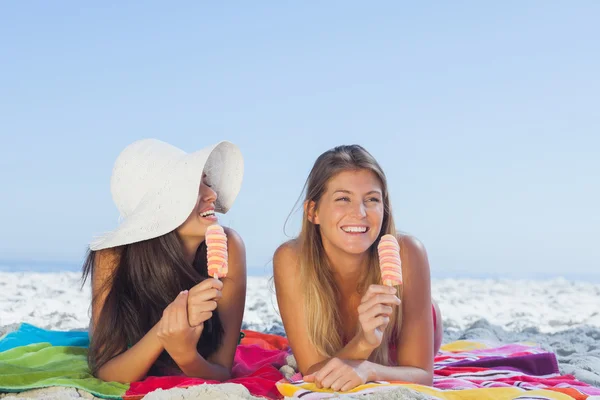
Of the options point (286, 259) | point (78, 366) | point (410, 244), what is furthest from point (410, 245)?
point (78, 366)

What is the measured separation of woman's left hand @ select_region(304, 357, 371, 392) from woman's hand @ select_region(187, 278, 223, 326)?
62 centimetres

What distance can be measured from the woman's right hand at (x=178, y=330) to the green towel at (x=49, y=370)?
1.26 feet

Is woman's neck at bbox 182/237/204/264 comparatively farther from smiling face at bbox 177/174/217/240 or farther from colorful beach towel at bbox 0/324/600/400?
colorful beach towel at bbox 0/324/600/400

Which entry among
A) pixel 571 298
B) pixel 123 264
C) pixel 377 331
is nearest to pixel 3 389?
pixel 123 264

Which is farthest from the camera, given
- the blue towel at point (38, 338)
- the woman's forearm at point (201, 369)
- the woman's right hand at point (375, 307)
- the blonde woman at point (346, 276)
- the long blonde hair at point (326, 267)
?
the blue towel at point (38, 338)

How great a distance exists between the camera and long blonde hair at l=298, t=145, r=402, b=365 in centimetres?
368

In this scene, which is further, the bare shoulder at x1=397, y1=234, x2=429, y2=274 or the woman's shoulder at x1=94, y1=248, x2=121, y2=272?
the woman's shoulder at x1=94, y1=248, x2=121, y2=272

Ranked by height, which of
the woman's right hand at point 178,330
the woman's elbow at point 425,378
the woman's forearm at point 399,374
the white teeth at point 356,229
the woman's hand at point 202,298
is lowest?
the woman's elbow at point 425,378

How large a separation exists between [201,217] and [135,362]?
34.3 inches

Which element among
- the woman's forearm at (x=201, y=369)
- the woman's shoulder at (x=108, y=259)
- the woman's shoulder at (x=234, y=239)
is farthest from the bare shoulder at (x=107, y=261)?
the woman's forearm at (x=201, y=369)

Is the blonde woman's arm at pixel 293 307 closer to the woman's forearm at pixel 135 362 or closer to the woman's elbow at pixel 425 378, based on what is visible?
the woman's elbow at pixel 425 378

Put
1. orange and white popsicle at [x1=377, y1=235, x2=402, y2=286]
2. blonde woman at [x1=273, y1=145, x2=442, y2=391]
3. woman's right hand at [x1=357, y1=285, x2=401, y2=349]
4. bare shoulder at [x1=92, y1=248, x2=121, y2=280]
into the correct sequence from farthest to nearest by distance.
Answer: bare shoulder at [x1=92, y1=248, x2=121, y2=280]
blonde woman at [x1=273, y1=145, x2=442, y2=391]
orange and white popsicle at [x1=377, y1=235, x2=402, y2=286]
woman's right hand at [x1=357, y1=285, x2=401, y2=349]

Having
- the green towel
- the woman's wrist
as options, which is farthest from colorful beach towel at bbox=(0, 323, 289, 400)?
the woman's wrist

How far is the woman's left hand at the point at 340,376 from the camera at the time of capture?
10.3 feet
